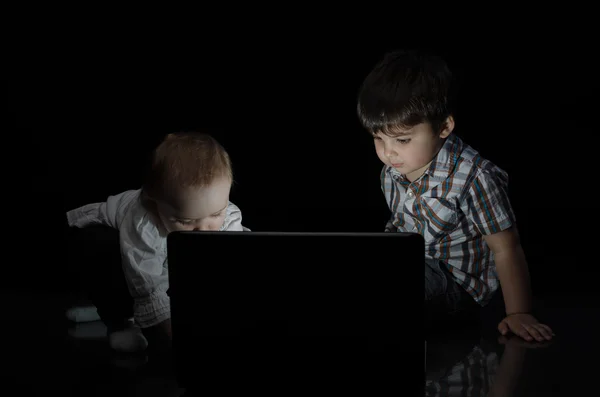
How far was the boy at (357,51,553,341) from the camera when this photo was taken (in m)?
1.40

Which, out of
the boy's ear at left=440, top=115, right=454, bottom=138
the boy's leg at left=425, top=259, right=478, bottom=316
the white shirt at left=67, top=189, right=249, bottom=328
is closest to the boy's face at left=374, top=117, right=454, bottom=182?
the boy's ear at left=440, top=115, right=454, bottom=138

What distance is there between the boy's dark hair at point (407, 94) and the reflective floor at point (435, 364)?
409 millimetres

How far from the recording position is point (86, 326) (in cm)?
155

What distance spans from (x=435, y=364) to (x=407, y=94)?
0.48 meters

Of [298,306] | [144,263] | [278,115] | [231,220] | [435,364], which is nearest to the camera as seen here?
[298,306]

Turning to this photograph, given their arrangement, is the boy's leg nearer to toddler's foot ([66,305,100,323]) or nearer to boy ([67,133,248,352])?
boy ([67,133,248,352])

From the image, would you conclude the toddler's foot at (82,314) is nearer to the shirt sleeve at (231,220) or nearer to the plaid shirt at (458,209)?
the shirt sleeve at (231,220)

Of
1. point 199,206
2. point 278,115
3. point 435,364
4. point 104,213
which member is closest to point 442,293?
point 435,364

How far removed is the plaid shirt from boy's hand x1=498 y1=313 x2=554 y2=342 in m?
0.16

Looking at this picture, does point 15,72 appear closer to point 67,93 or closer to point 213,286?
point 67,93

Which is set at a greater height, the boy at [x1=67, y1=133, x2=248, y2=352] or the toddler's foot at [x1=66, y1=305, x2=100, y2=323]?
the boy at [x1=67, y1=133, x2=248, y2=352]

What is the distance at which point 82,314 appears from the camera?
5.13 ft

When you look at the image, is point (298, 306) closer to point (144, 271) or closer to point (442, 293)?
point (144, 271)

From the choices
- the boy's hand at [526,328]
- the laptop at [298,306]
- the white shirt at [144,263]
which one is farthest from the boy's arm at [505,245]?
the white shirt at [144,263]
